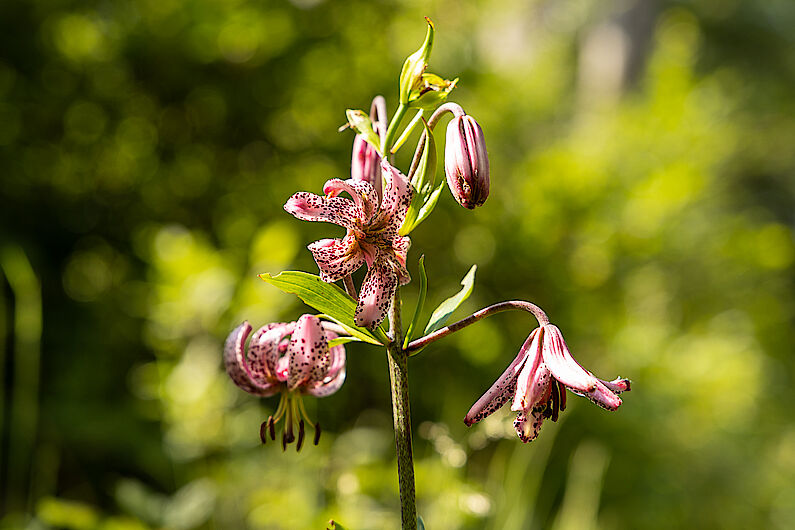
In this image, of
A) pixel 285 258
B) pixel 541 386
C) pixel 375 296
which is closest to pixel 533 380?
pixel 541 386

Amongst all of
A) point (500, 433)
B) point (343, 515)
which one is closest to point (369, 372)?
point (343, 515)

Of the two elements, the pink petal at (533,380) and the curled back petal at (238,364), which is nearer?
the pink petal at (533,380)

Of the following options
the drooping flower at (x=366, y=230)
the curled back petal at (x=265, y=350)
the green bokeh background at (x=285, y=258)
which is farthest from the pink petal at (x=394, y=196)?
the green bokeh background at (x=285, y=258)

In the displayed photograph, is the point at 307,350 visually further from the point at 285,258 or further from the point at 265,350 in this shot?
the point at 285,258

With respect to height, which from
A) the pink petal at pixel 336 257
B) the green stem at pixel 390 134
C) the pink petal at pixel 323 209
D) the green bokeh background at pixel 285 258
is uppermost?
the green stem at pixel 390 134

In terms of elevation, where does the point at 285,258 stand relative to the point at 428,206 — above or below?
below

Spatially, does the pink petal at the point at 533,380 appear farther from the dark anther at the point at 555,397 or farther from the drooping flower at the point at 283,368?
the drooping flower at the point at 283,368

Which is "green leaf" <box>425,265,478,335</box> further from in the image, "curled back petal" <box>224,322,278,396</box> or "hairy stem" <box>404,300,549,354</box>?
"curled back petal" <box>224,322,278,396</box>
